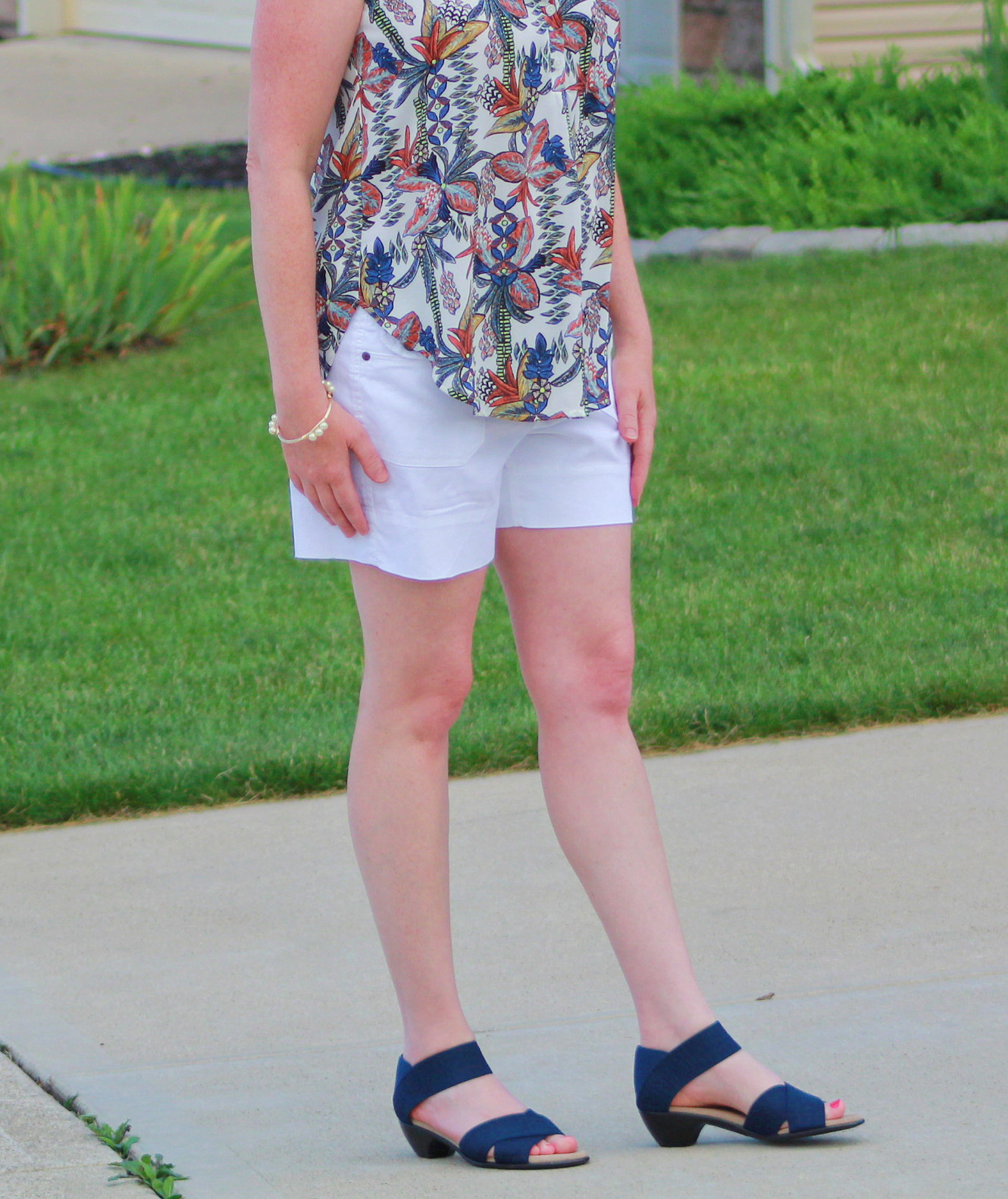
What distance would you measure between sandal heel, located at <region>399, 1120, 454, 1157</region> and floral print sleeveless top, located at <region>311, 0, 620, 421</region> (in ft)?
3.11

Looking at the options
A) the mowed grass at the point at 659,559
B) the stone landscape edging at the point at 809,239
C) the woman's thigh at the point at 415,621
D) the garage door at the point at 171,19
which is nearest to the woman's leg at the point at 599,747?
Result: the woman's thigh at the point at 415,621

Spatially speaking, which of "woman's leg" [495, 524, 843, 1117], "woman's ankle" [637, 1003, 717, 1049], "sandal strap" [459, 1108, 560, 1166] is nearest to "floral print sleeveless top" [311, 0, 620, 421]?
"woman's leg" [495, 524, 843, 1117]

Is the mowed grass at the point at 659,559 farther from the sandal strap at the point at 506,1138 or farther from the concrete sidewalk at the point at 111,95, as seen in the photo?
the concrete sidewalk at the point at 111,95

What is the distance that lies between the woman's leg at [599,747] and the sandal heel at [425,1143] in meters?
0.30

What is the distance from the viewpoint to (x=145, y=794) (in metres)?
4.19

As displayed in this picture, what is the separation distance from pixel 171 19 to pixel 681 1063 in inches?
818

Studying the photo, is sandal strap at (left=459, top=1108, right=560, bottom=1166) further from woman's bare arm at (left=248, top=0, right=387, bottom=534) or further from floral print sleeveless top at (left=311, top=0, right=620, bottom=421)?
floral print sleeveless top at (left=311, top=0, right=620, bottom=421)

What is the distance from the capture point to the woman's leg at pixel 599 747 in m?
2.42

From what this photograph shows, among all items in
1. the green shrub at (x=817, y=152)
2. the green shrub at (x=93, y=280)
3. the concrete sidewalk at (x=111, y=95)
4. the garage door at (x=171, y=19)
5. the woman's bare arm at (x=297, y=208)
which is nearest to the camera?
the woman's bare arm at (x=297, y=208)

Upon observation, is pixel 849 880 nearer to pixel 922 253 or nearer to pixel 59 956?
pixel 59 956

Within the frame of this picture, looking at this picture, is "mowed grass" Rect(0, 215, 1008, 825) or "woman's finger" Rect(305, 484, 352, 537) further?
"mowed grass" Rect(0, 215, 1008, 825)

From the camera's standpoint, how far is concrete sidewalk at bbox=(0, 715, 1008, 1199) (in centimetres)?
242

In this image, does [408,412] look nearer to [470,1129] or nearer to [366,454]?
[366,454]

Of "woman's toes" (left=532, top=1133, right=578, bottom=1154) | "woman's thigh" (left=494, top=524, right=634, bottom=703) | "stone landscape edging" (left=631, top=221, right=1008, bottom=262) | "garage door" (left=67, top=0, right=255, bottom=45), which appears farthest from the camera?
"garage door" (left=67, top=0, right=255, bottom=45)
